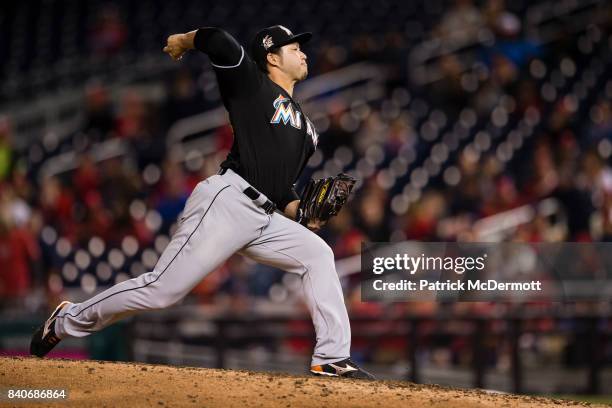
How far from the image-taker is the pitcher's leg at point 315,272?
526cm

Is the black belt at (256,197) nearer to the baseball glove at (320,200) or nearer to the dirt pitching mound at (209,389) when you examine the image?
the baseball glove at (320,200)

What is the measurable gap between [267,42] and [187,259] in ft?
3.84

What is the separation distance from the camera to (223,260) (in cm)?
511

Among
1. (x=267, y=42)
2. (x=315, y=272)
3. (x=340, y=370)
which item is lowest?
(x=340, y=370)

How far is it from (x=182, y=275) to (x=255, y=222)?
0.42 meters

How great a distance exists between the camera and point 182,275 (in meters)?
5.04

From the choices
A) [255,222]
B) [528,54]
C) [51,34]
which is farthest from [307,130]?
[51,34]

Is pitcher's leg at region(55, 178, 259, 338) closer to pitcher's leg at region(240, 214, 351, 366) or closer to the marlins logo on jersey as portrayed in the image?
pitcher's leg at region(240, 214, 351, 366)

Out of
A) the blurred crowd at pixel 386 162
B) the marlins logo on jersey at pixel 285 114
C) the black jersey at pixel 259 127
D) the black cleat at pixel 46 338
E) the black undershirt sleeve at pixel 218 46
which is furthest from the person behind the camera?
the blurred crowd at pixel 386 162

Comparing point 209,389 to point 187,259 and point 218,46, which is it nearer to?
point 187,259

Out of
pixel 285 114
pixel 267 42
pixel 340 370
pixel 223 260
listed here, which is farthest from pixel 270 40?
pixel 340 370

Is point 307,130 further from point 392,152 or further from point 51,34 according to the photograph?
point 51,34

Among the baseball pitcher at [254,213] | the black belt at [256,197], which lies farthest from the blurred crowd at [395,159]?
the black belt at [256,197]

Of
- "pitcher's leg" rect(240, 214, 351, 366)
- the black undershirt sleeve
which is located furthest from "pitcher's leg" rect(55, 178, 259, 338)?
the black undershirt sleeve
